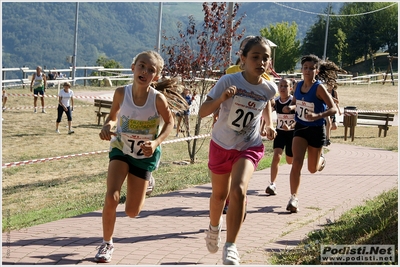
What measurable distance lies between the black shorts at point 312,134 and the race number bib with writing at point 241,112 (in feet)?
9.12

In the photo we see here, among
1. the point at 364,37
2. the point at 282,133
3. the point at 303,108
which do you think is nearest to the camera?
the point at 303,108

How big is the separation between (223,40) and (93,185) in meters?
4.98

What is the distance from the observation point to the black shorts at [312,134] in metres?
9.21

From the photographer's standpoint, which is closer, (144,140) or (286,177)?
(144,140)

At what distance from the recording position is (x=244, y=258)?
673 centimetres

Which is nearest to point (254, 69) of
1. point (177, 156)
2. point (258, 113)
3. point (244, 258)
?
point (258, 113)

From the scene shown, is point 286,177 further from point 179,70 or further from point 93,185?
point 179,70

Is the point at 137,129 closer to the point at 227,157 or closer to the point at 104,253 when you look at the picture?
the point at 227,157

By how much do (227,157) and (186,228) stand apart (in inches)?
71.0

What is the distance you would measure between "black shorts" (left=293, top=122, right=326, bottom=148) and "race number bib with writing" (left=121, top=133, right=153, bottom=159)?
122 inches

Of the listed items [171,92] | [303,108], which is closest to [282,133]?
[303,108]

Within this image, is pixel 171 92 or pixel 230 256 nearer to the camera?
Answer: pixel 230 256

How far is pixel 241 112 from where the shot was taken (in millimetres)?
6535

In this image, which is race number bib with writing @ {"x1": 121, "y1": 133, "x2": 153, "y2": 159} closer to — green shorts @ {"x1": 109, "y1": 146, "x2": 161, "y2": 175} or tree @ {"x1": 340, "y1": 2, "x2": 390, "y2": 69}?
green shorts @ {"x1": 109, "y1": 146, "x2": 161, "y2": 175}
